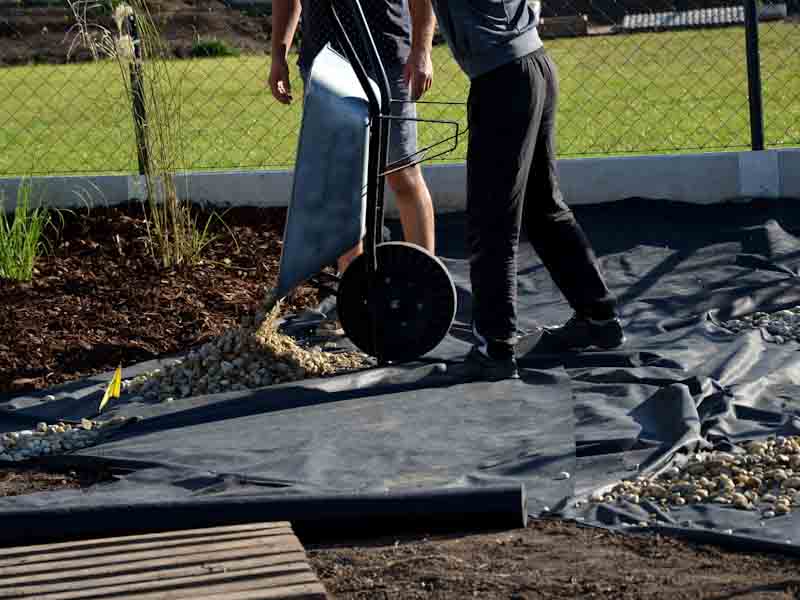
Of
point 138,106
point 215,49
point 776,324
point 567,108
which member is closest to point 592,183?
point 776,324

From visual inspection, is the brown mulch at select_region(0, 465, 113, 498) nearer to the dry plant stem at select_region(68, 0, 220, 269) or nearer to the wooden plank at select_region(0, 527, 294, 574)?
the wooden plank at select_region(0, 527, 294, 574)

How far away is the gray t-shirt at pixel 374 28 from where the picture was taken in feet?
17.1

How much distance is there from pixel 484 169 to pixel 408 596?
198cm

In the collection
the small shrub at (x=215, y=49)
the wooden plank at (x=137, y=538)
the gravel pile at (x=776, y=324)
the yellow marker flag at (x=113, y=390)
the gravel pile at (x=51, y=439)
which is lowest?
the gravel pile at (x=51, y=439)

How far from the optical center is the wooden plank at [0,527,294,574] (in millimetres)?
3006

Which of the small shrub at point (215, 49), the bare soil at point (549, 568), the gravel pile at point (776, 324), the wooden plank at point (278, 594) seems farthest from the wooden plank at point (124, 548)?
the small shrub at point (215, 49)

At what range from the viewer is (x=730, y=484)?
340 centimetres

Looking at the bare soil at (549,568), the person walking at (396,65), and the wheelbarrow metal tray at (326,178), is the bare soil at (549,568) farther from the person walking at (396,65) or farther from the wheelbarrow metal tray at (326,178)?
the person walking at (396,65)

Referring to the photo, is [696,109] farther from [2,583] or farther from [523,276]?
[2,583]

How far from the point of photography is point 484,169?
175 inches

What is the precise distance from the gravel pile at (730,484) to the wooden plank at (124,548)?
0.94 m

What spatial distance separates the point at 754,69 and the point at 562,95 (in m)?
4.81

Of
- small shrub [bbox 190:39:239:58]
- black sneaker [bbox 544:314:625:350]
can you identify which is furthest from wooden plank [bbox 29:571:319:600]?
small shrub [bbox 190:39:239:58]

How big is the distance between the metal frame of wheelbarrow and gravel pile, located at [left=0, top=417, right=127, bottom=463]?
40.9 inches
